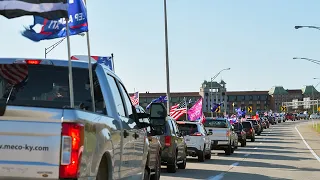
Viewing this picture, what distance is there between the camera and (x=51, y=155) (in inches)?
209

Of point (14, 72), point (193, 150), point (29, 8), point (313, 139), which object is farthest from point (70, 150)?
point (313, 139)

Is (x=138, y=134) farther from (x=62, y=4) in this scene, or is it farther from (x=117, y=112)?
(x=62, y=4)

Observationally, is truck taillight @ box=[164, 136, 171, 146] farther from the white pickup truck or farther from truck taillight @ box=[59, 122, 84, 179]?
truck taillight @ box=[59, 122, 84, 179]

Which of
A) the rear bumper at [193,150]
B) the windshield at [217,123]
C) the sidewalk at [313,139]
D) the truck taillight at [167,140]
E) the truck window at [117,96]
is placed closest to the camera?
the truck window at [117,96]

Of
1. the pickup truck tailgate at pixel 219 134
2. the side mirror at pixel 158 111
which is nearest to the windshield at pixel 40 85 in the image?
the side mirror at pixel 158 111

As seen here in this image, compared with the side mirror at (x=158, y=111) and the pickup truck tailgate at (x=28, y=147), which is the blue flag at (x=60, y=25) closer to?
the side mirror at (x=158, y=111)

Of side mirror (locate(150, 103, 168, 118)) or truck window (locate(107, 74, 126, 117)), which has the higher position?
truck window (locate(107, 74, 126, 117))

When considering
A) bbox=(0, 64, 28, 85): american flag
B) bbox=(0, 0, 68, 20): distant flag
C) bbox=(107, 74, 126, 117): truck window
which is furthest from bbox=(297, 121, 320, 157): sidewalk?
bbox=(0, 0, 68, 20): distant flag

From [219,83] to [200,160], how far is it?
4709 inches

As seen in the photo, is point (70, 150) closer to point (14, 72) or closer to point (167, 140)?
point (14, 72)

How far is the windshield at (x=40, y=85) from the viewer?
23.4 feet

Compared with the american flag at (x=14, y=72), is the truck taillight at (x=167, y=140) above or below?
below

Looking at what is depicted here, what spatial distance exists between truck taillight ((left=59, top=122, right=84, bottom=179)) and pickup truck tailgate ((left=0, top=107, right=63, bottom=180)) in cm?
→ 5

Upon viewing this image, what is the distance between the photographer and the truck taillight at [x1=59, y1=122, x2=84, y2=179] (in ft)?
17.6
